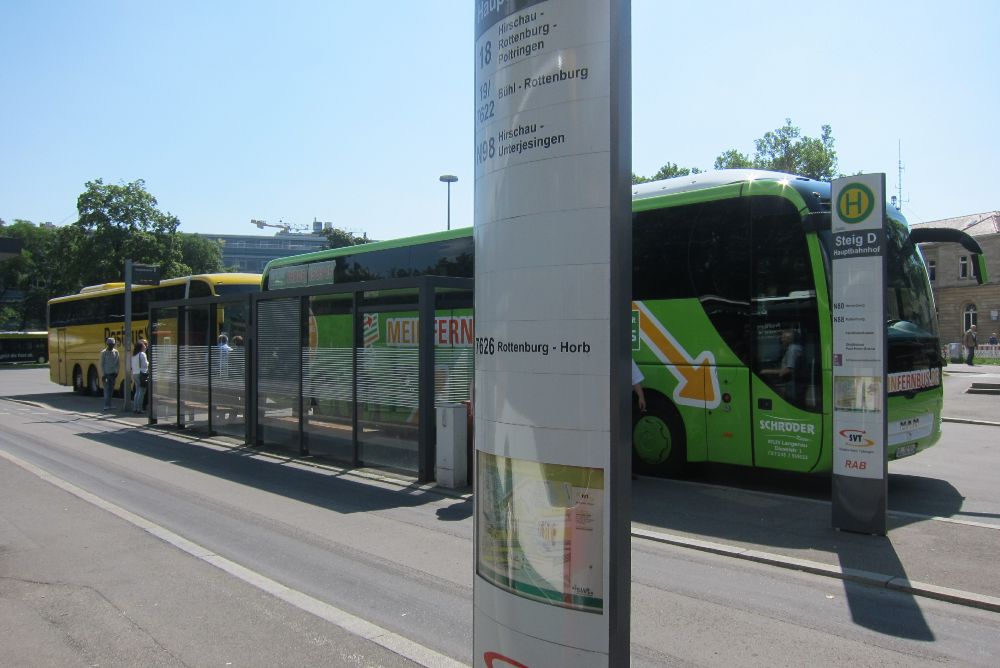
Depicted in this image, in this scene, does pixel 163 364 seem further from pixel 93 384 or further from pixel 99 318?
pixel 93 384

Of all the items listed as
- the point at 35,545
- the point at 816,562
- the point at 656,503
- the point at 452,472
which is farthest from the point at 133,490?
the point at 816,562

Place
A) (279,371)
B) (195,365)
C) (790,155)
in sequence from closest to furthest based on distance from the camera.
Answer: (279,371), (195,365), (790,155)

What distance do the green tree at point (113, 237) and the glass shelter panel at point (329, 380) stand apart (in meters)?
45.8

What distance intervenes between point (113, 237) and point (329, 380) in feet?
163

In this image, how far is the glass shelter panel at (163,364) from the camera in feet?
50.6

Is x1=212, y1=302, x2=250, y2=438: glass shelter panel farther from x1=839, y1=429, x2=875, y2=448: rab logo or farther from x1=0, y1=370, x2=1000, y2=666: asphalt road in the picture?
x1=839, y1=429, x2=875, y2=448: rab logo

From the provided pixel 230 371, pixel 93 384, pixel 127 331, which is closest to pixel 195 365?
pixel 230 371

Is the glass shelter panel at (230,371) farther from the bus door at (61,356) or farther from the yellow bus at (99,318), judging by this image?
the bus door at (61,356)

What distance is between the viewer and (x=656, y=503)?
8320 millimetres

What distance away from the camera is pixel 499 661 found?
2.78 m

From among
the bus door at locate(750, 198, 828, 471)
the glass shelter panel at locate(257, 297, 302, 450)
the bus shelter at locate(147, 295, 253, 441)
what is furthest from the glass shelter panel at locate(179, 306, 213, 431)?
the bus door at locate(750, 198, 828, 471)

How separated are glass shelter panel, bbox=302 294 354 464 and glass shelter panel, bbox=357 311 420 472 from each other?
0.28 m

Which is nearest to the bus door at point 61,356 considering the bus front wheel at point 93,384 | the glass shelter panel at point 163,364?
the bus front wheel at point 93,384

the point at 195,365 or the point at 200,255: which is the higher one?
the point at 200,255
